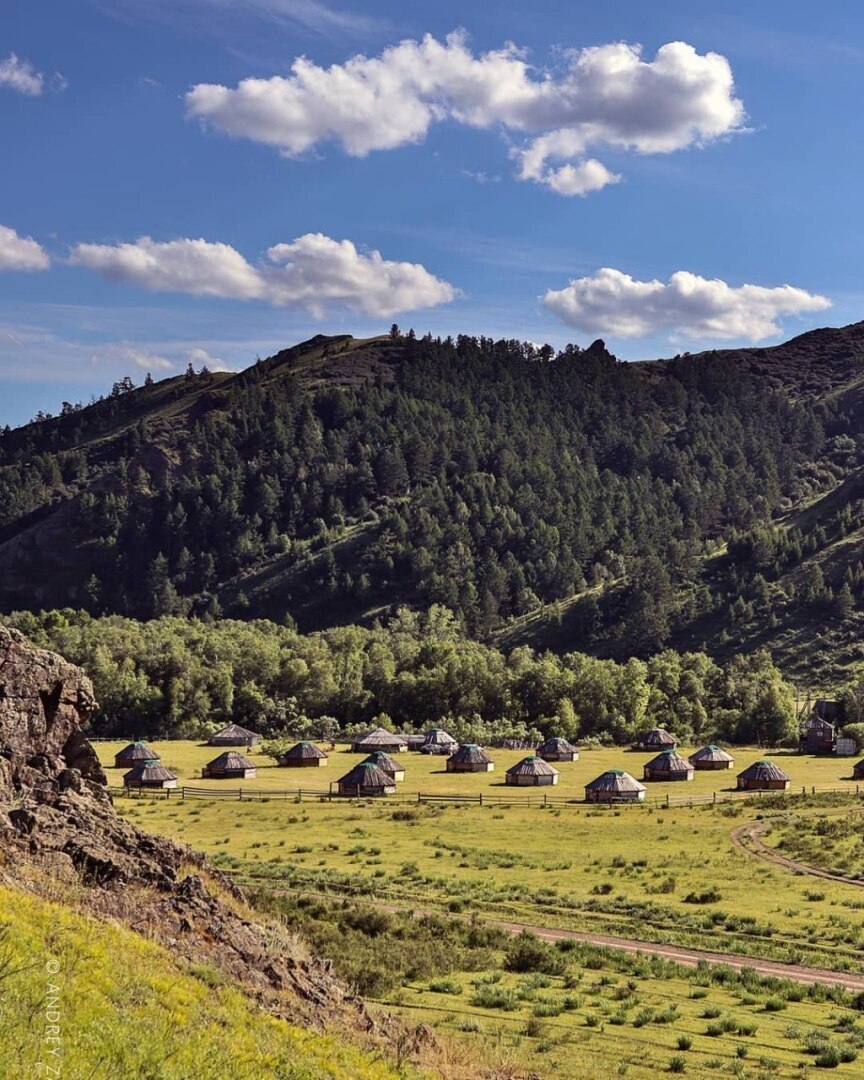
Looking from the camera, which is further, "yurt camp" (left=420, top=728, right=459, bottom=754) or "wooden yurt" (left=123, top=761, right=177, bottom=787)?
"yurt camp" (left=420, top=728, right=459, bottom=754)

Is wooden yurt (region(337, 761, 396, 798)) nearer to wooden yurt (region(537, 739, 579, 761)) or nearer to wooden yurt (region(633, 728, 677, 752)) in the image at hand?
wooden yurt (region(537, 739, 579, 761))

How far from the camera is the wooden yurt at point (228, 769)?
83312 millimetres

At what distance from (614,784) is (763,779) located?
41.9 feet

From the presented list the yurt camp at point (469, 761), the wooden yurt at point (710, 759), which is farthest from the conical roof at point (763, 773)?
the yurt camp at point (469, 761)

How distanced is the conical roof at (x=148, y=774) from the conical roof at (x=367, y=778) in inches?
496

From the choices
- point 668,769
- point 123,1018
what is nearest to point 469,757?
point 668,769

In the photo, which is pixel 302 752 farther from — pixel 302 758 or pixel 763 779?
pixel 763 779

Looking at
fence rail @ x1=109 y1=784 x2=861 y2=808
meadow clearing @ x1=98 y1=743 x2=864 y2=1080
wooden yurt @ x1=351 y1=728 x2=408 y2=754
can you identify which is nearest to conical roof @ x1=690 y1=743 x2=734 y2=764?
meadow clearing @ x1=98 y1=743 x2=864 y2=1080

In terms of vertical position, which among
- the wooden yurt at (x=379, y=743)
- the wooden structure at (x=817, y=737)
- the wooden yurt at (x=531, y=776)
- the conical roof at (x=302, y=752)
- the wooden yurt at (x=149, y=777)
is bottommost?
the wooden structure at (x=817, y=737)

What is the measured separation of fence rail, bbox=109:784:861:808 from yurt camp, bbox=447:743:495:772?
46.4 feet

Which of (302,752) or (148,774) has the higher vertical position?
(148,774)

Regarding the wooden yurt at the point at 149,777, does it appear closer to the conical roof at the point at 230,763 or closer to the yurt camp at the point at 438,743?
the conical roof at the point at 230,763

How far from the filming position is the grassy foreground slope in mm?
11781

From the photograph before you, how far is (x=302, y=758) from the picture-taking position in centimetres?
9200
